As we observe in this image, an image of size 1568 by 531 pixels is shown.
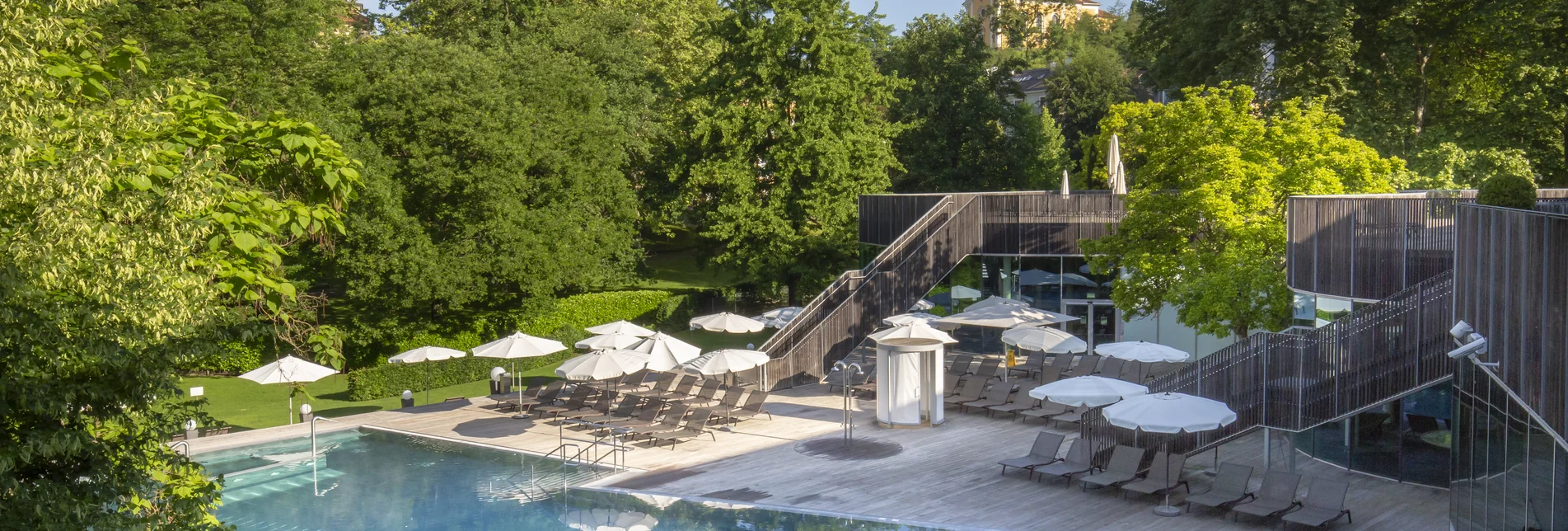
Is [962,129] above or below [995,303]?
above

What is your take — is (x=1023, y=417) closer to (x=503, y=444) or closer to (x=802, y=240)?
(x=503, y=444)

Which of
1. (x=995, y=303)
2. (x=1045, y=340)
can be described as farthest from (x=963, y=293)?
(x=1045, y=340)

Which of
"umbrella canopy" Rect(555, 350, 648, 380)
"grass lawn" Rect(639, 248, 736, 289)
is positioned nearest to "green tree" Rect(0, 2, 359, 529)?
"umbrella canopy" Rect(555, 350, 648, 380)

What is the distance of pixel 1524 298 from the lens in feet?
34.3

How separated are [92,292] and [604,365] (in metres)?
16.0

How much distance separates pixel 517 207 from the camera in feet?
110

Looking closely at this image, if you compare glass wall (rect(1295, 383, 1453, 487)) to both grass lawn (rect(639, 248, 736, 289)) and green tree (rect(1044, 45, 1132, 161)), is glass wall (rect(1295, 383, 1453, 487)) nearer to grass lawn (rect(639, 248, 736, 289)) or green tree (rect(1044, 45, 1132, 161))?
grass lawn (rect(639, 248, 736, 289))

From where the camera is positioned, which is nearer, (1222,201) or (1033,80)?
(1222,201)

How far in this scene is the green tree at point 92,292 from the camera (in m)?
7.15

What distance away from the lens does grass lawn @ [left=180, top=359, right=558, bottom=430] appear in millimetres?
27234

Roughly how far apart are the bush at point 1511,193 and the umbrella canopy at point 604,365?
15.4 meters

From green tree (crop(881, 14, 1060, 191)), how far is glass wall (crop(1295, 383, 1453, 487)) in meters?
27.4

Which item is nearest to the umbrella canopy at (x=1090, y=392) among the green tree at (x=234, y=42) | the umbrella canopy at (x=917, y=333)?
the umbrella canopy at (x=917, y=333)

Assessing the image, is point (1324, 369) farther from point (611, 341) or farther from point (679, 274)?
point (679, 274)
